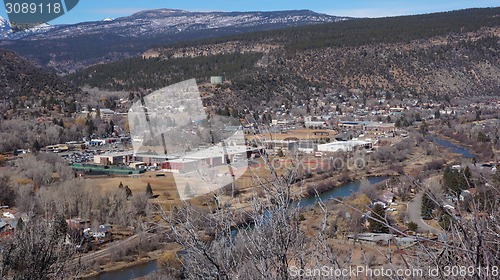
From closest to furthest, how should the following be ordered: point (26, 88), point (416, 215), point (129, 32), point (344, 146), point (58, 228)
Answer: point (58, 228) < point (416, 215) < point (344, 146) < point (26, 88) < point (129, 32)

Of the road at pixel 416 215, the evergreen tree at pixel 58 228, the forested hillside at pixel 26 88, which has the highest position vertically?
the evergreen tree at pixel 58 228

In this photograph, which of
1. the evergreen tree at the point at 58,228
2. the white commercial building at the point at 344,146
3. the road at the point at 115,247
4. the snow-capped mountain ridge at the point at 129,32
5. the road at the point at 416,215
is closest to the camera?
the evergreen tree at the point at 58,228

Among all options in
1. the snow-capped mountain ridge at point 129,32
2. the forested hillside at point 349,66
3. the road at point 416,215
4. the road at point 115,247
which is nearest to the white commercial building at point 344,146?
the road at point 416,215

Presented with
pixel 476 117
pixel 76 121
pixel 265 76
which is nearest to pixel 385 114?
pixel 476 117

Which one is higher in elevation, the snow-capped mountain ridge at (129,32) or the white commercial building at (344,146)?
the snow-capped mountain ridge at (129,32)

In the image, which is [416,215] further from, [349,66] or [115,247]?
[349,66]

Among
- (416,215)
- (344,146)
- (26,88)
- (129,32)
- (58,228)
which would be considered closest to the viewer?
(58,228)

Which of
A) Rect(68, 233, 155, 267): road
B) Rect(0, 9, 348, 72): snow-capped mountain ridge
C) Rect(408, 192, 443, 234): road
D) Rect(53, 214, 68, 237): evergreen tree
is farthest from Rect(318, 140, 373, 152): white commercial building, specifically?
Rect(0, 9, 348, 72): snow-capped mountain ridge

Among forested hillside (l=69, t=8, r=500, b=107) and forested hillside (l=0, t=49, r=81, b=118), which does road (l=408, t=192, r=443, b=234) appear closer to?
forested hillside (l=0, t=49, r=81, b=118)

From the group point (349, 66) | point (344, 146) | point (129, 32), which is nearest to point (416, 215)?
point (344, 146)

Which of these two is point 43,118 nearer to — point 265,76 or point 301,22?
point 265,76

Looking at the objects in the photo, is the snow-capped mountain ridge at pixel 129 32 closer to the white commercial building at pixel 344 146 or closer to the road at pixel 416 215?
the white commercial building at pixel 344 146
